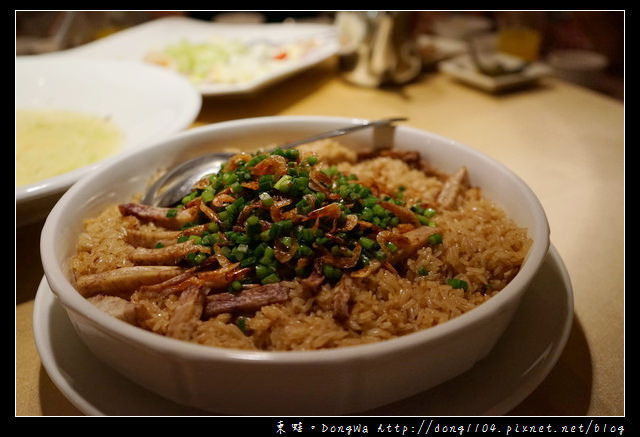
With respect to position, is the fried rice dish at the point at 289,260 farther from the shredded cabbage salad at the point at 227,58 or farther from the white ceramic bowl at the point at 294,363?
the shredded cabbage salad at the point at 227,58

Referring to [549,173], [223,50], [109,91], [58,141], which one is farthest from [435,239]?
[223,50]

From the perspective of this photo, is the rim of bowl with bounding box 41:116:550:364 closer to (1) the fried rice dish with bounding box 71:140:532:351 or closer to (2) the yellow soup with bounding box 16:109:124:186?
(1) the fried rice dish with bounding box 71:140:532:351

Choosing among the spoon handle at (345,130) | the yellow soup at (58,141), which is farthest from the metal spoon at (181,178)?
the yellow soup at (58,141)

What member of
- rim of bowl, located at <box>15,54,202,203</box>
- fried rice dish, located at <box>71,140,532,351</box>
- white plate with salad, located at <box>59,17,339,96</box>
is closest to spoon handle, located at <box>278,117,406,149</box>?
fried rice dish, located at <box>71,140,532,351</box>

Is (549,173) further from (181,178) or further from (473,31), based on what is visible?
(473,31)

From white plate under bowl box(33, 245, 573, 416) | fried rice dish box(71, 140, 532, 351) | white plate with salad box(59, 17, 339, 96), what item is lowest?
white plate under bowl box(33, 245, 573, 416)

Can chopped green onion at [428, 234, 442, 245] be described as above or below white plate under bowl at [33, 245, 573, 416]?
above

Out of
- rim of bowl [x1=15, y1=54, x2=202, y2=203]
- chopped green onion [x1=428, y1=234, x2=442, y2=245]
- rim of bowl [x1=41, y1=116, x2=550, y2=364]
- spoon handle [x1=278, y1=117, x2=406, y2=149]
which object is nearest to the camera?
rim of bowl [x1=41, y1=116, x2=550, y2=364]
